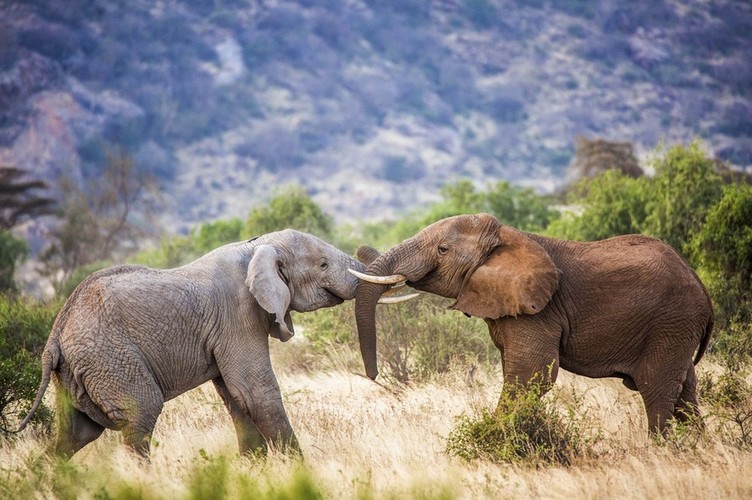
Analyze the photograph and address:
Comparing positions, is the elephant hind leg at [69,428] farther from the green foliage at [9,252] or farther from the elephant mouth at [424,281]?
the green foliage at [9,252]

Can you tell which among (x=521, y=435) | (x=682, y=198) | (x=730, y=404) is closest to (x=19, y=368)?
(x=521, y=435)

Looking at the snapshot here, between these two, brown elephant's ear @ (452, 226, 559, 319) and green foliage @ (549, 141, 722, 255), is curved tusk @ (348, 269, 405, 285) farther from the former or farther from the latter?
green foliage @ (549, 141, 722, 255)

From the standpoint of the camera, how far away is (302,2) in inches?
6004

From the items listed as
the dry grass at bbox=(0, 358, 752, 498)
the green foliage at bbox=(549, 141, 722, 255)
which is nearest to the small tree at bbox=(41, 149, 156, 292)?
the green foliage at bbox=(549, 141, 722, 255)

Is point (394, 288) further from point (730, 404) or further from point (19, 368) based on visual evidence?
point (19, 368)

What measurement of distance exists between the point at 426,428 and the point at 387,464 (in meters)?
1.24

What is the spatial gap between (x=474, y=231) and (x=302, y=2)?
487 ft

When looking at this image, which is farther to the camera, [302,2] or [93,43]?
[302,2]

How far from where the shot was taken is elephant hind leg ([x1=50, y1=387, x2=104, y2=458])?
848cm

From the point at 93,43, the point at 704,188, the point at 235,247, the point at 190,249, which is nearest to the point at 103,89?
the point at 93,43

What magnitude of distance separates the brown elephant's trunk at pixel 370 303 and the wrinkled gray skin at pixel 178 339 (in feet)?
0.63

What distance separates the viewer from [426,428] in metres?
9.50

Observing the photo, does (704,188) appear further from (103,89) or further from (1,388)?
(103,89)

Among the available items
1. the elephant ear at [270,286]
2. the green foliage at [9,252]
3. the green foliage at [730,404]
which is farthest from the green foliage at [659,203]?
the green foliage at [9,252]
